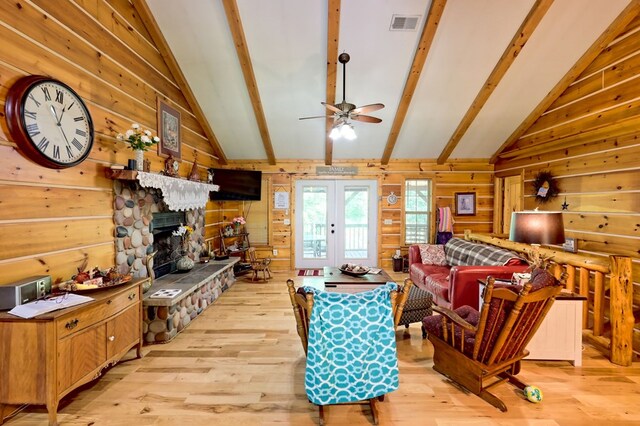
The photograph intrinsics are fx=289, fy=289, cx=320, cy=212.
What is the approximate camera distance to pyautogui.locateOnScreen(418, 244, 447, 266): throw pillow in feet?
16.2

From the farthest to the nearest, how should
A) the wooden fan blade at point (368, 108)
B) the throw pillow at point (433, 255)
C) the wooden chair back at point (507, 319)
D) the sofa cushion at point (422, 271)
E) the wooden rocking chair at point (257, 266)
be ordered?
the wooden rocking chair at point (257, 266) < the throw pillow at point (433, 255) < the sofa cushion at point (422, 271) < the wooden fan blade at point (368, 108) < the wooden chair back at point (507, 319)

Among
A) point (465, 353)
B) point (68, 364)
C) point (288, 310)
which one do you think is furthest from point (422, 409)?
point (68, 364)

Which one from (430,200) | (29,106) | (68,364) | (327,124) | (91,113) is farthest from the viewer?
(430,200)

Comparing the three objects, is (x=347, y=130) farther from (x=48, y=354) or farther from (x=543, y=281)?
(x=48, y=354)

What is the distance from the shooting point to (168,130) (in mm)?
4227

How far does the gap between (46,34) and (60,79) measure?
0.33 m

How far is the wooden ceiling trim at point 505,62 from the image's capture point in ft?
11.1

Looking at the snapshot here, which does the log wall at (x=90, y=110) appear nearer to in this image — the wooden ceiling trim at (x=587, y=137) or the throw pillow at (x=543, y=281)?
the throw pillow at (x=543, y=281)

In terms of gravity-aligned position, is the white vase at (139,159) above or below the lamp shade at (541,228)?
above

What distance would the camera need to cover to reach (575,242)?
4164mm

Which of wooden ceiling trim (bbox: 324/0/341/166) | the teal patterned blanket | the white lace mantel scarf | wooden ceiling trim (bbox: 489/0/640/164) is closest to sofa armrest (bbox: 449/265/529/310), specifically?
the teal patterned blanket

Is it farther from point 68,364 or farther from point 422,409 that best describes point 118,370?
point 422,409

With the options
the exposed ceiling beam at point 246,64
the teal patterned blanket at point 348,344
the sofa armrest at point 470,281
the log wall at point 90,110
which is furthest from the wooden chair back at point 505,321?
the exposed ceiling beam at point 246,64

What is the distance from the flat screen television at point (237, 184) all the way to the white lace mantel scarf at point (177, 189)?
0.88 metres
